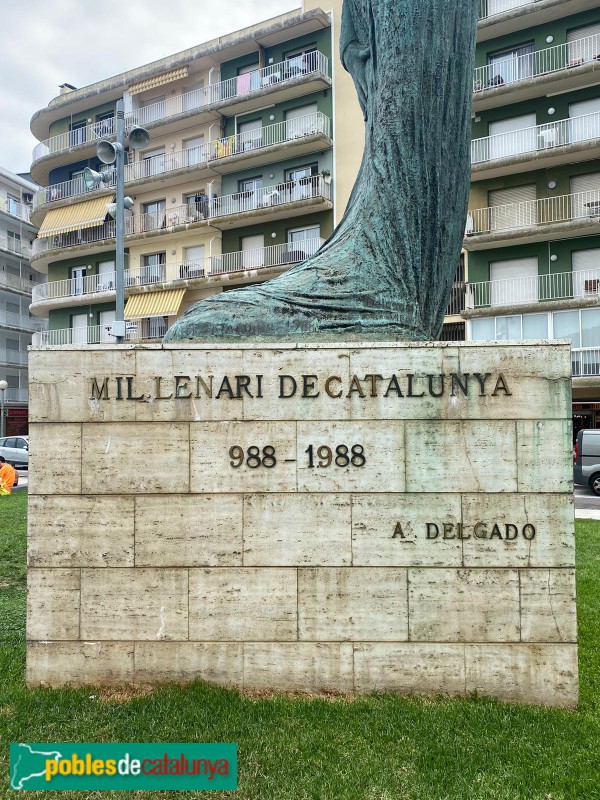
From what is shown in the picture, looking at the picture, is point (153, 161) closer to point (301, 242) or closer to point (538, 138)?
point (301, 242)

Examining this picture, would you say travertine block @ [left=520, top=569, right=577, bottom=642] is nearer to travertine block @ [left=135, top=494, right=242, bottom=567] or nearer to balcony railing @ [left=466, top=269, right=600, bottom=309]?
travertine block @ [left=135, top=494, right=242, bottom=567]

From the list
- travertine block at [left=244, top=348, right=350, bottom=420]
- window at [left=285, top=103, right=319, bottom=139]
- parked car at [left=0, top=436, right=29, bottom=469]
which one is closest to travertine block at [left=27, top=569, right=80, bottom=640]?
travertine block at [left=244, top=348, right=350, bottom=420]

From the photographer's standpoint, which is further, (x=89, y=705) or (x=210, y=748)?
(x=89, y=705)

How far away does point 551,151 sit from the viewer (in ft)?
69.9

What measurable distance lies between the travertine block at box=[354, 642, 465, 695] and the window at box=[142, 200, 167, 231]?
27.7 meters

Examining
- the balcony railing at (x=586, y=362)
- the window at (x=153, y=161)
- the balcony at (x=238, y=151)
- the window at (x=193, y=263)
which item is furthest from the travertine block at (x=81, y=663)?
the window at (x=153, y=161)

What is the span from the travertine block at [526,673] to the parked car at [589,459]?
14.5 metres

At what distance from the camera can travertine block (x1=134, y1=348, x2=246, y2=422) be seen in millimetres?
4133

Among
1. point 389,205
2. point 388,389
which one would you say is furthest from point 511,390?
point 389,205

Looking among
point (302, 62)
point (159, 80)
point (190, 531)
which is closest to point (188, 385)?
point (190, 531)

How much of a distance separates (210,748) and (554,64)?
24.0 m

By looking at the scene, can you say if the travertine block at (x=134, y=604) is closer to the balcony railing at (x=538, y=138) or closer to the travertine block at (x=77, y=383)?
the travertine block at (x=77, y=383)

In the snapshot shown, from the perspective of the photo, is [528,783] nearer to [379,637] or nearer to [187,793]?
[379,637]

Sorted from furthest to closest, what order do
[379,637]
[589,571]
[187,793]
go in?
1. [589,571]
2. [379,637]
3. [187,793]
